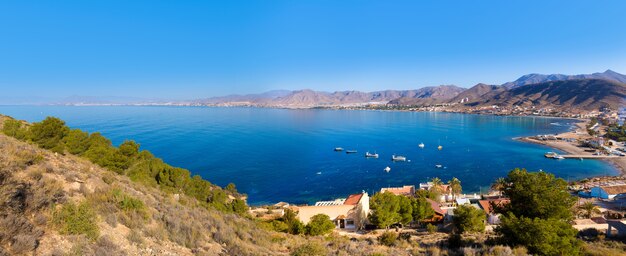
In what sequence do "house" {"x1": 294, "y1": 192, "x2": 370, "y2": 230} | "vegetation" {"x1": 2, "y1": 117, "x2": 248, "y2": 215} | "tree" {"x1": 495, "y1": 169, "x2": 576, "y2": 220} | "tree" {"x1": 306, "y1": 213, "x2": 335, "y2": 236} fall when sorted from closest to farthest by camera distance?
"tree" {"x1": 495, "y1": 169, "x2": 576, "y2": 220} → "tree" {"x1": 306, "y1": 213, "x2": 335, "y2": 236} → "vegetation" {"x1": 2, "y1": 117, "x2": 248, "y2": 215} → "house" {"x1": 294, "y1": 192, "x2": 370, "y2": 230}

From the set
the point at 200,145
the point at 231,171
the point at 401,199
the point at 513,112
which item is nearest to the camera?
the point at 401,199

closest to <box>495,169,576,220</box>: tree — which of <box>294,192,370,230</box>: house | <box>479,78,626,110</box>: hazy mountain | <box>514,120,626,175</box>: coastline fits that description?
<box>294,192,370,230</box>: house

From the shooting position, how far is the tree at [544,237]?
982 centimetres

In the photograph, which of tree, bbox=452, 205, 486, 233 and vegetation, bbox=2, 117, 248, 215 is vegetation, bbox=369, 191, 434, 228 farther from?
vegetation, bbox=2, 117, 248, 215

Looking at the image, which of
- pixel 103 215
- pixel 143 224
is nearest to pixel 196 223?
pixel 143 224

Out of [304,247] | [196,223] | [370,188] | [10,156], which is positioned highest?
[10,156]

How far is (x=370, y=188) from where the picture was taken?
3981cm

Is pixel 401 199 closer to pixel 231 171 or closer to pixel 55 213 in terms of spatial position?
pixel 55 213

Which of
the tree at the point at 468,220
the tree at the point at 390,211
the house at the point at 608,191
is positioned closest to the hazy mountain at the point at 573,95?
the house at the point at 608,191

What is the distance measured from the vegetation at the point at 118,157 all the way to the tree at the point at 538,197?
16.0 m

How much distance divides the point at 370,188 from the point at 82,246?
36.7 meters

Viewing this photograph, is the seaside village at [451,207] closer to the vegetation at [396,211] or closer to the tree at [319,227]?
the vegetation at [396,211]

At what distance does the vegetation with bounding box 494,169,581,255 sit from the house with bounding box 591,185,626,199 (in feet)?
87.6

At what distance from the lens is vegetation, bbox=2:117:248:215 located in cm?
1895
